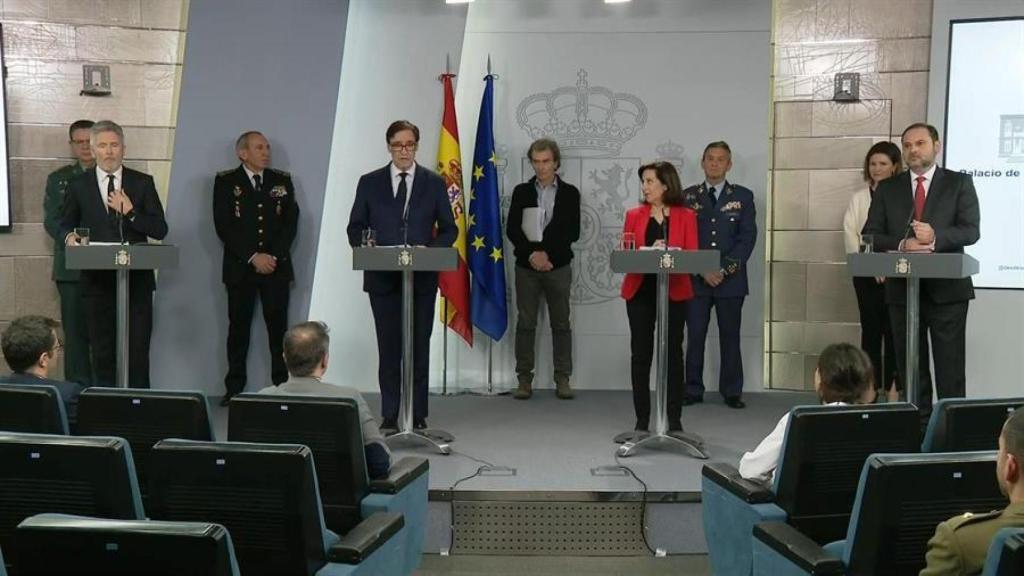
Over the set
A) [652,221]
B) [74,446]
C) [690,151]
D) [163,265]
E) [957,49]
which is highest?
[957,49]

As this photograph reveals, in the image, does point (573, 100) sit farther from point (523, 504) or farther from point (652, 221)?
point (523, 504)

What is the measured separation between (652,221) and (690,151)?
82.6 inches

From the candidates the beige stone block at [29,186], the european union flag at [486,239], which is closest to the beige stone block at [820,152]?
the european union flag at [486,239]

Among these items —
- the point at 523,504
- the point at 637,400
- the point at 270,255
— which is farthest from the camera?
the point at 270,255

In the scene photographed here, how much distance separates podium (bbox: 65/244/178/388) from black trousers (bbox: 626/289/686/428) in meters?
2.29

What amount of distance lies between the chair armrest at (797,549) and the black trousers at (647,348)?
224cm

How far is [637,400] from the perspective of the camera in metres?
5.02

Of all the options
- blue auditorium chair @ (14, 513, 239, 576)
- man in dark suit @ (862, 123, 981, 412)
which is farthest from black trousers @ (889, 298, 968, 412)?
blue auditorium chair @ (14, 513, 239, 576)

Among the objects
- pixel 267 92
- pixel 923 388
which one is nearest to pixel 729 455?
pixel 923 388

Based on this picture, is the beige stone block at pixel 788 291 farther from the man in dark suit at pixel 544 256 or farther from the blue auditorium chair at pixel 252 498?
the blue auditorium chair at pixel 252 498

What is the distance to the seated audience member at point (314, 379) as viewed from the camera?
3.01 metres

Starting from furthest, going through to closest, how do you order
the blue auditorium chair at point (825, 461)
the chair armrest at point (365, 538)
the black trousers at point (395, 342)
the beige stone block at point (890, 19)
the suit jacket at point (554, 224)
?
the beige stone block at point (890, 19), the suit jacket at point (554, 224), the black trousers at point (395, 342), the blue auditorium chair at point (825, 461), the chair armrest at point (365, 538)

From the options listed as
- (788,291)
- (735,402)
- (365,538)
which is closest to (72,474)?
(365,538)

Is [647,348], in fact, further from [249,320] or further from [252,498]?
[252,498]
